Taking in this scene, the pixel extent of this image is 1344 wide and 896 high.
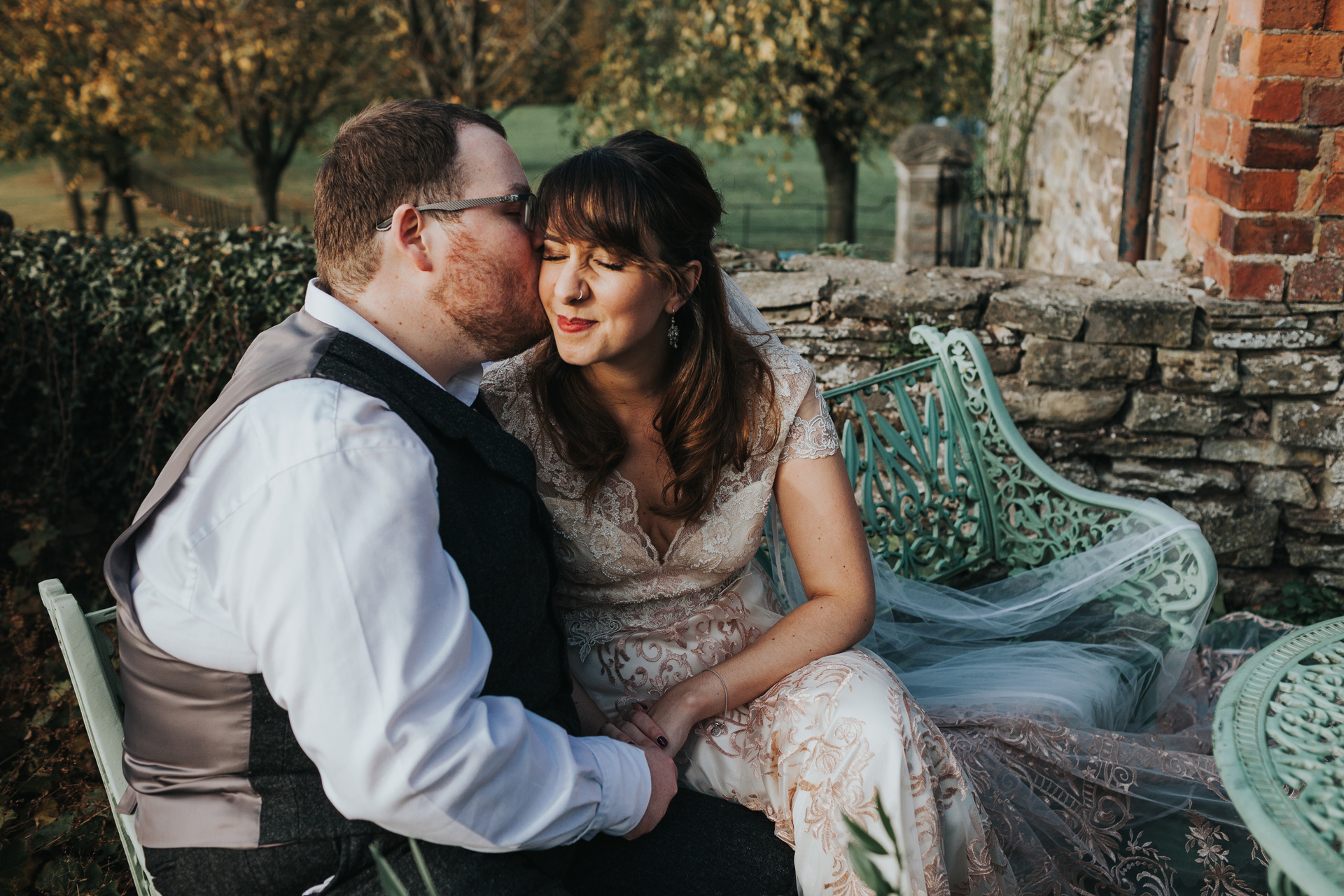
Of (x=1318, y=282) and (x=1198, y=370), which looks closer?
(x=1318, y=282)

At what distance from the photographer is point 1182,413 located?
3.47 metres

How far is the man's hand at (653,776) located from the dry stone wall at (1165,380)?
2.11 metres

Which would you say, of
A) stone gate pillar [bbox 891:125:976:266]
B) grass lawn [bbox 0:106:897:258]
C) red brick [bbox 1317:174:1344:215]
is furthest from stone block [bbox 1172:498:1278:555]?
grass lawn [bbox 0:106:897:258]

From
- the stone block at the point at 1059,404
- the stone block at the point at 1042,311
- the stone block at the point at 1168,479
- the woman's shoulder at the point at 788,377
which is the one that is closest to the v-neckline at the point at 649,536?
the woman's shoulder at the point at 788,377

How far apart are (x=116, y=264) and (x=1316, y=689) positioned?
13.8 feet

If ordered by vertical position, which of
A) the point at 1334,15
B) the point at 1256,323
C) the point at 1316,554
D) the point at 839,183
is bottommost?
the point at 1316,554

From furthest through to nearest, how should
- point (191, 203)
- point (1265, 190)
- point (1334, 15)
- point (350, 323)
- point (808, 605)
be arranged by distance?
point (191, 203) < point (1265, 190) < point (1334, 15) < point (808, 605) < point (350, 323)

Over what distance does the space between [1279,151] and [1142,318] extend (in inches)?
25.2

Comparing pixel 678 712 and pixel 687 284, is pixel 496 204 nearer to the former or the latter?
pixel 687 284

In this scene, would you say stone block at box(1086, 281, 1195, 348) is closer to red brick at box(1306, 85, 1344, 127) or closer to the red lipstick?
red brick at box(1306, 85, 1344, 127)

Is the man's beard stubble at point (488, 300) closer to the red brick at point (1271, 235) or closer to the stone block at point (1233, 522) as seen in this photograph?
the red brick at point (1271, 235)

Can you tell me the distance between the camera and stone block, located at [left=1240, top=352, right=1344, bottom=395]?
3.34 metres

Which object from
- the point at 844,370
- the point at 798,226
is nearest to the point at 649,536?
the point at 844,370

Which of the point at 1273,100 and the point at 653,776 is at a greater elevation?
the point at 1273,100
